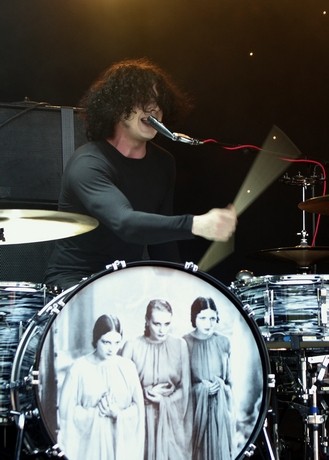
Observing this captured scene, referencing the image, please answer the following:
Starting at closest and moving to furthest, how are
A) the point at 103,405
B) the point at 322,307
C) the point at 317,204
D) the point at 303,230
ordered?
1. the point at 103,405
2. the point at 322,307
3. the point at 317,204
4. the point at 303,230

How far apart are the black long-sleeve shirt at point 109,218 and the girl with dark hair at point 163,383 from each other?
2.41 ft

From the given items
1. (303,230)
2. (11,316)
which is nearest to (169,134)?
(303,230)

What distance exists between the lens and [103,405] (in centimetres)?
302

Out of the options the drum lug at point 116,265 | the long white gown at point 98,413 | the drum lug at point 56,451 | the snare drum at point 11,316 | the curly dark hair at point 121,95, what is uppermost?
the curly dark hair at point 121,95

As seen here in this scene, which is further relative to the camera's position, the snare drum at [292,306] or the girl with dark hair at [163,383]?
the snare drum at [292,306]

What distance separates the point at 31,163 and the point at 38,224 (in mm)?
736

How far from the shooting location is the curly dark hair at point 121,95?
4.01 meters

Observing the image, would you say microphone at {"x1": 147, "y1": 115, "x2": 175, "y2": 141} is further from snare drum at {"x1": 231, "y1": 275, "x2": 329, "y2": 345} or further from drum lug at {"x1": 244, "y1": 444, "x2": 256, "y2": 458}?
drum lug at {"x1": 244, "y1": 444, "x2": 256, "y2": 458}

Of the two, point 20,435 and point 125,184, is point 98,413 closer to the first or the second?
point 20,435

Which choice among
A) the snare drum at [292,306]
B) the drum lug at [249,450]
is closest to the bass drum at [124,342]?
the drum lug at [249,450]

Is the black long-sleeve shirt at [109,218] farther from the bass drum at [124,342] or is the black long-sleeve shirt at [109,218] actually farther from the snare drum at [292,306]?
the bass drum at [124,342]

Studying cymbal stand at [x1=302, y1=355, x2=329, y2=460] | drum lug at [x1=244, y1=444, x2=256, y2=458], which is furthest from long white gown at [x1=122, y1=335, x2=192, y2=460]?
cymbal stand at [x1=302, y1=355, x2=329, y2=460]

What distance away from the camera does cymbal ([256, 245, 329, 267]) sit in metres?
3.96

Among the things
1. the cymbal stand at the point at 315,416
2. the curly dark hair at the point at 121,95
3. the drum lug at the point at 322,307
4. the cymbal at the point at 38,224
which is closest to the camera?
the cymbal at the point at 38,224
